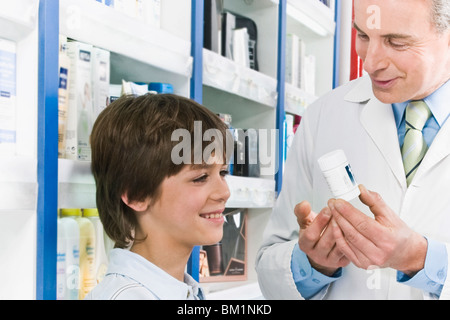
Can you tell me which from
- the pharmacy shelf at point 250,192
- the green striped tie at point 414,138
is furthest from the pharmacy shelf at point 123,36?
the green striped tie at point 414,138

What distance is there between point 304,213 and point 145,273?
0.27 m

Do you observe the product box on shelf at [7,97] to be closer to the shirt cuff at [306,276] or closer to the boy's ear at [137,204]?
the boy's ear at [137,204]

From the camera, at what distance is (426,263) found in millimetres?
824

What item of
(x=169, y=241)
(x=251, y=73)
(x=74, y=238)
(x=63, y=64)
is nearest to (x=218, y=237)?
(x=169, y=241)

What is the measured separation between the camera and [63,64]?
41.7 inches

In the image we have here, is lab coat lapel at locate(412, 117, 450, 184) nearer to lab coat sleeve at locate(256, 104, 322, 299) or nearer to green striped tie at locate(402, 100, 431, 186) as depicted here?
green striped tie at locate(402, 100, 431, 186)

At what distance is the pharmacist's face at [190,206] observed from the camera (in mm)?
936

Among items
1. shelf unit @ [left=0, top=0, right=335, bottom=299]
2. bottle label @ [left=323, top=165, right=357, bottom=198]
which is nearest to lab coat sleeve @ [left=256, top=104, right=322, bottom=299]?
bottle label @ [left=323, top=165, right=357, bottom=198]

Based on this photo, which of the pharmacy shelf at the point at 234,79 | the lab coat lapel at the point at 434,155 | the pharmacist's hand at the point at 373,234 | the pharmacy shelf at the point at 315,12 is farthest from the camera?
the pharmacy shelf at the point at 315,12

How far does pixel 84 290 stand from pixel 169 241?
29cm

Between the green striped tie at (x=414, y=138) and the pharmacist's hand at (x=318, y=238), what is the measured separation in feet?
0.56

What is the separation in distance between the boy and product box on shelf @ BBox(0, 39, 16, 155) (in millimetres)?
135

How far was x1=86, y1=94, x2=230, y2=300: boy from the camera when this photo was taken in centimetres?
92

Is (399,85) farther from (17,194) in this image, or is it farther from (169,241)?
(17,194)
